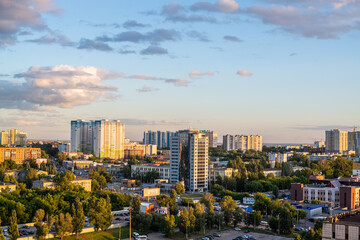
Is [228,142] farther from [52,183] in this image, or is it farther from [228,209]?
[228,209]

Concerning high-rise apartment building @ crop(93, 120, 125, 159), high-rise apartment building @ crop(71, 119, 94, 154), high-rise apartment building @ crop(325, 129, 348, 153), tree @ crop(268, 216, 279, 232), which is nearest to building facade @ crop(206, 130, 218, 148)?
high-rise apartment building @ crop(325, 129, 348, 153)

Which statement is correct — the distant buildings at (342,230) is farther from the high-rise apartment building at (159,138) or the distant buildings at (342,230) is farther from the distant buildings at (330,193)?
the high-rise apartment building at (159,138)

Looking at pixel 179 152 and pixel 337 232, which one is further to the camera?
pixel 179 152

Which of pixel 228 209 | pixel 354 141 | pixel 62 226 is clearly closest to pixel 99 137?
pixel 228 209

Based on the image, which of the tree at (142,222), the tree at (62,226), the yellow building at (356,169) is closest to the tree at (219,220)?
the tree at (142,222)

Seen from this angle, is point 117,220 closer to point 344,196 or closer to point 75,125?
point 344,196

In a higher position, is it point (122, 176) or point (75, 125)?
point (75, 125)

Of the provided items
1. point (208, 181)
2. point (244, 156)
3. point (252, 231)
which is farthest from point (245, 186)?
point (244, 156)
